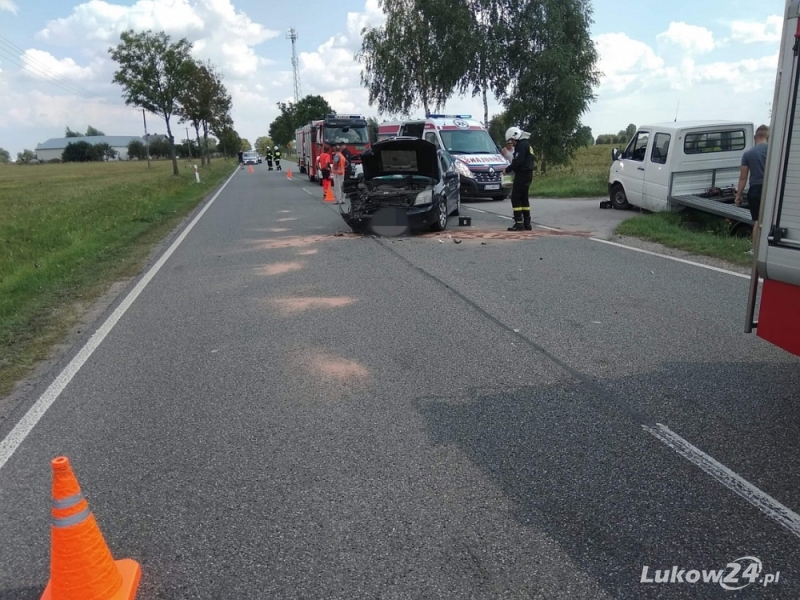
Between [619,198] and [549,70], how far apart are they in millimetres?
17885

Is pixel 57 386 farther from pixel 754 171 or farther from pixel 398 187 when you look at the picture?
pixel 754 171

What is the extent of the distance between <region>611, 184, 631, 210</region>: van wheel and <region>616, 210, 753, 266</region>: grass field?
2.39m

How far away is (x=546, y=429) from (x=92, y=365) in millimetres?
3955

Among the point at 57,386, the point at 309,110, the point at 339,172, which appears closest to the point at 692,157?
the point at 339,172

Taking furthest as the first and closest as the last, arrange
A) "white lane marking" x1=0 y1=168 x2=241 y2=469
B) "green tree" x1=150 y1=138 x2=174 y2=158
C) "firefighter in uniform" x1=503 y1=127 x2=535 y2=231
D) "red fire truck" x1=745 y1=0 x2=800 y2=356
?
"green tree" x1=150 y1=138 x2=174 y2=158 < "firefighter in uniform" x1=503 y1=127 x2=535 y2=231 < "white lane marking" x1=0 y1=168 x2=241 y2=469 < "red fire truck" x1=745 y1=0 x2=800 y2=356

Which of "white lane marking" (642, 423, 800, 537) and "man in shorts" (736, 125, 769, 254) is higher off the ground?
"man in shorts" (736, 125, 769, 254)

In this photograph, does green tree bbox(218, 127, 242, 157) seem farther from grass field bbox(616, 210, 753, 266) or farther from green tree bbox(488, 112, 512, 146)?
grass field bbox(616, 210, 753, 266)

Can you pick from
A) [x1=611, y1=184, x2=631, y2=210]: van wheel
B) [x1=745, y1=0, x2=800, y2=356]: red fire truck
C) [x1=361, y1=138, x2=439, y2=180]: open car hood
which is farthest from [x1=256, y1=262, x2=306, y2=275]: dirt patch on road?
[x1=611, y1=184, x2=631, y2=210]: van wheel

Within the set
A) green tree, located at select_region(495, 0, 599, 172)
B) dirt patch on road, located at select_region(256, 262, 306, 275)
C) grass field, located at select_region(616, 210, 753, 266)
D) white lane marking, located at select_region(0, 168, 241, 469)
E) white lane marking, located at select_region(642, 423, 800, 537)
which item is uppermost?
green tree, located at select_region(495, 0, 599, 172)

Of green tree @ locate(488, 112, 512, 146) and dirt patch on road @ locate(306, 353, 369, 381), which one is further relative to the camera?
green tree @ locate(488, 112, 512, 146)

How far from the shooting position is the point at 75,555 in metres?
2.61

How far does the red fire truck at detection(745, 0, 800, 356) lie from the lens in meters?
3.68

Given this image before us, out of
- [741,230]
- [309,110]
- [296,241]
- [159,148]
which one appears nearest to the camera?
[741,230]

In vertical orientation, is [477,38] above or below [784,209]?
above
